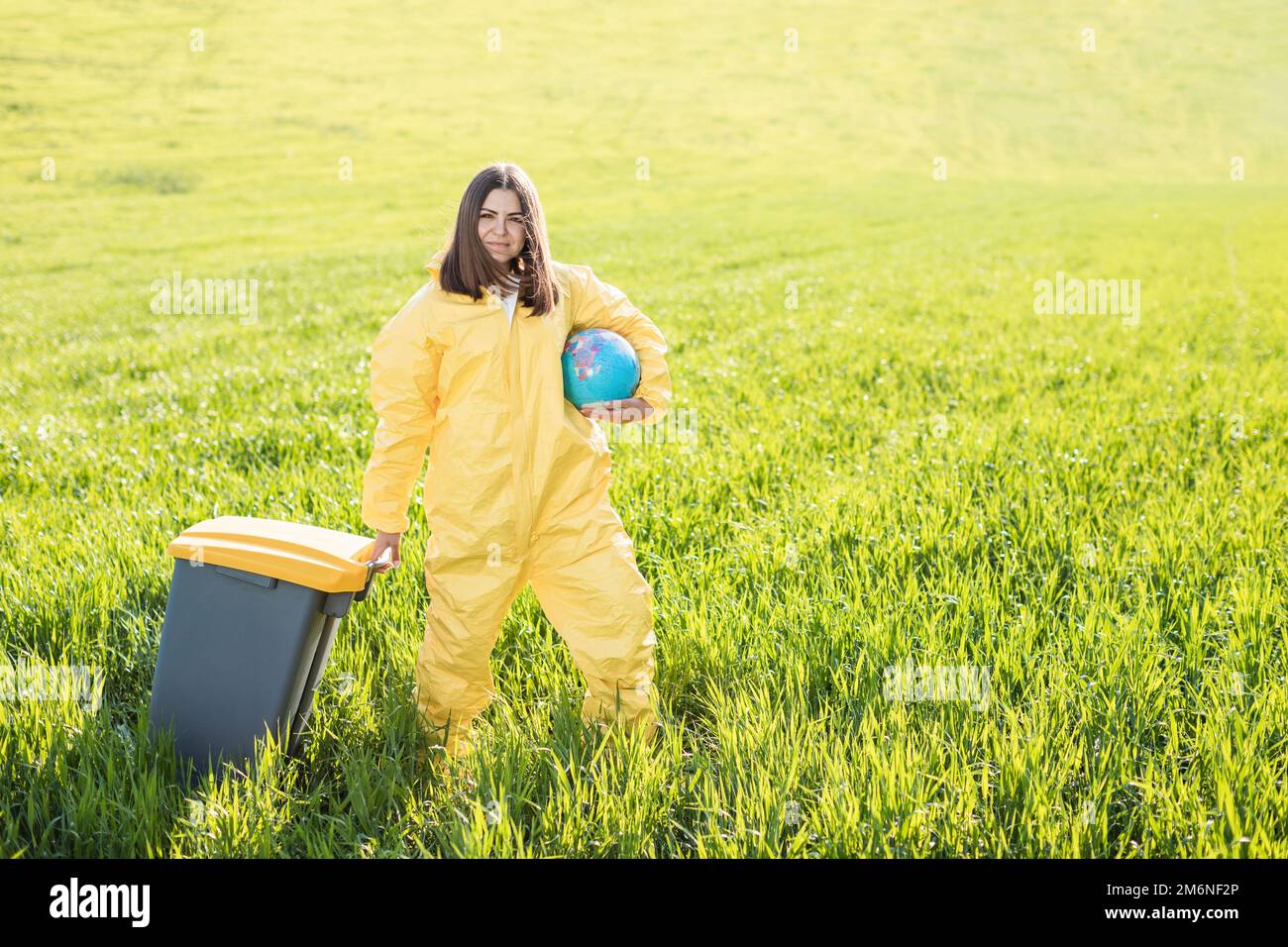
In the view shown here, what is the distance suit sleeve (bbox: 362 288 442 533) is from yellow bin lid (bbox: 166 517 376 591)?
0.14m

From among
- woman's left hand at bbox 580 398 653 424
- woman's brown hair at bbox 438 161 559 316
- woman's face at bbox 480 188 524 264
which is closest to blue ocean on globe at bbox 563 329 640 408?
woman's left hand at bbox 580 398 653 424

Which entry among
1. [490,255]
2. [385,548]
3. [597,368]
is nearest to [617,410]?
[597,368]

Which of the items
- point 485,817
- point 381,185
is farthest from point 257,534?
point 381,185

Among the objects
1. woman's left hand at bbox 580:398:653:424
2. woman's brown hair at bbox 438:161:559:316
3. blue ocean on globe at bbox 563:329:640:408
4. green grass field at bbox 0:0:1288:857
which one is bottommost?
green grass field at bbox 0:0:1288:857

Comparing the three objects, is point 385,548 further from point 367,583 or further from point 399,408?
point 399,408

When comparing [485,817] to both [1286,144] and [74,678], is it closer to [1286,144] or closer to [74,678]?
[74,678]

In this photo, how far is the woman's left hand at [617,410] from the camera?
3.00m

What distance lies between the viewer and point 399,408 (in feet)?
9.59

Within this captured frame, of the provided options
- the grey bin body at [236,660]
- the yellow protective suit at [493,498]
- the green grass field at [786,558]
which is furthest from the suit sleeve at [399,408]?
the green grass field at [786,558]

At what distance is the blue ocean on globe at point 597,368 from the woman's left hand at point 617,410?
17mm

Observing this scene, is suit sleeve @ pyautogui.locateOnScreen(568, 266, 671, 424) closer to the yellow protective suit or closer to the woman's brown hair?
the yellow protective suit

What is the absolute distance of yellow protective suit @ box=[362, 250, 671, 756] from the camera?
2916 mm

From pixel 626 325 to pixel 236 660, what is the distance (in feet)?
5.49
